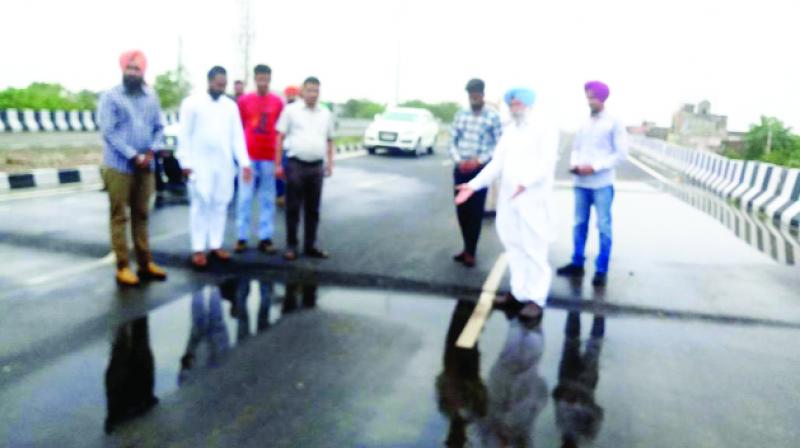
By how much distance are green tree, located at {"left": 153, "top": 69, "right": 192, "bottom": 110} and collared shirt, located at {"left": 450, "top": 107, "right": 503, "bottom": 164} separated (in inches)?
1191

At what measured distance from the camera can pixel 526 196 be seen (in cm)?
591

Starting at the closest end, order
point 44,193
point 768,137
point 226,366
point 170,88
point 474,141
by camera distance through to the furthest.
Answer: point 226,366 → point 474,141 → point 44,193 → point 170,88 → point 768,137

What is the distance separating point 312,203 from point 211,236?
3.72 feet

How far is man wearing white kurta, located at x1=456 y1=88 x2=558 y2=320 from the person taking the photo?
19.0ft

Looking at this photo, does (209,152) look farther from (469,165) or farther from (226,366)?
(226,366)

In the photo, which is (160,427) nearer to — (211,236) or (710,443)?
(710,443)

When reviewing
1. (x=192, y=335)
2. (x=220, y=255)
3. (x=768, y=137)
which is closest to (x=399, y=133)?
(x=220, y=255)

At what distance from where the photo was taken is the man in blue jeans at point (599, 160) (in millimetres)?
6832

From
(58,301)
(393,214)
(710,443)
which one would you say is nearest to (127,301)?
(58,301)

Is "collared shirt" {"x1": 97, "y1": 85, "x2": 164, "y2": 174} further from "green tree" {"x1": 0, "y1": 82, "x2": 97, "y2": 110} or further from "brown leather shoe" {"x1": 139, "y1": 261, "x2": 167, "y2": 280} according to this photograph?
"green tree" {"x1": 0, "y1": 82, "x2": 97, "y2": 110}

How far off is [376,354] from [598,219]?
10.4 feet

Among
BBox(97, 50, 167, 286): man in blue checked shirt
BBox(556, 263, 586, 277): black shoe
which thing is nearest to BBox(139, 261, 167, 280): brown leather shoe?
BBox(97, 50, 167, 286): man in blue checked shirt

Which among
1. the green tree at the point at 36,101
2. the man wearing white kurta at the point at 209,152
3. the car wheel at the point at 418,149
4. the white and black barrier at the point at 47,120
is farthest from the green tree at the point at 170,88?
the man wearing white kurta at the point at 209,152

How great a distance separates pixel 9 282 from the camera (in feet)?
20.3
